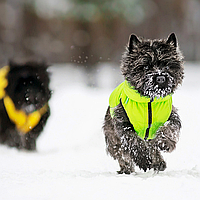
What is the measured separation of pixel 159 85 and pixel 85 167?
1.76 meters

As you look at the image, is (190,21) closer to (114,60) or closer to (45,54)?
(114,60)

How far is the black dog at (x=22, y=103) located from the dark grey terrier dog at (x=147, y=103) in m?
1.91

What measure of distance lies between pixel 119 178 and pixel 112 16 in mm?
10135

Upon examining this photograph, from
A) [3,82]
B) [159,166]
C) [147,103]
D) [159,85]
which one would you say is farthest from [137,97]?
[3,82]

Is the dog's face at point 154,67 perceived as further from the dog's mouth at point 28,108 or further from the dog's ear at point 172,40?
the dog's mouth at point 28,108

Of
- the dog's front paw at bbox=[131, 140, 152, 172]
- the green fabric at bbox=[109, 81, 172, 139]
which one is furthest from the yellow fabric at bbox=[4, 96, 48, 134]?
the dog's front paw at bbox=[131, 140, 152, 172]

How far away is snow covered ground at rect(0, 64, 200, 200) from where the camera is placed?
9.43 ft

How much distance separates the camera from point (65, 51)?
1359 centimetres

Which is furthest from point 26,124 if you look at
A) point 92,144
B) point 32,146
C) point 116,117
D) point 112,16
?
point 112,16

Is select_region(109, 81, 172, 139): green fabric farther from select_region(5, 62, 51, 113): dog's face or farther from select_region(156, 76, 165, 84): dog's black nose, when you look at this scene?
select_region(5, 62, 51, 113): dog's face

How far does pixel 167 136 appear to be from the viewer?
369 cm

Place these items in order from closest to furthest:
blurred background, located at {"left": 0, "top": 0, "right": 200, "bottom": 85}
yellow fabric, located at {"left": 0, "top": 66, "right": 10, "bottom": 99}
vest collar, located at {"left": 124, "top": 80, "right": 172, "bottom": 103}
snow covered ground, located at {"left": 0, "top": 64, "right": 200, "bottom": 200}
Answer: snow covered ground, located at {"left": 0, "top": 64, "right": 200, "bottom": 200}, vest collar, located at {"left": 124, "top": 80, "right": 172, "bottom": 103}, yellow fabric, located at {"left": 0, "top": 66, "right": 10, "bottom": 99}, blurred background, located at {"left": 0, "top": 0, "right": 200, "bottom": 85}

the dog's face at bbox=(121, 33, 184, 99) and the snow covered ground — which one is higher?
the dog's face at bbox=(121, 33, 184, 99)

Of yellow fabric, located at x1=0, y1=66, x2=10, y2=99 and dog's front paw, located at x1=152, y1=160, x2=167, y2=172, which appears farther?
yellow fabric, located at x1=0, y1=66, x2=10, y2=99
